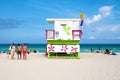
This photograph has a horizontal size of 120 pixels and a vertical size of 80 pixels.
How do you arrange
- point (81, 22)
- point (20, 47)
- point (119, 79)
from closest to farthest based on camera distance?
point (119, 79)
point (20, 47)
point (81, 22)

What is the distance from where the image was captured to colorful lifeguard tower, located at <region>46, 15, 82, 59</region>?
929 inches

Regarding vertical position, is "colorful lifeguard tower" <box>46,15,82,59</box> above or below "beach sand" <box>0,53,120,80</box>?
above

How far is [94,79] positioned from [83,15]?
15240 millimetres

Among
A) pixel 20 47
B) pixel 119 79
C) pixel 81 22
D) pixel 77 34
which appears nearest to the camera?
pixel 119 79

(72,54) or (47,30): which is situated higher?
(47,30)

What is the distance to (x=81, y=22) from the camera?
25953 millimetres

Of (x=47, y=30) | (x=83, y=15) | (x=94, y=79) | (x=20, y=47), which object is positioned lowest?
(x=94, y=79)

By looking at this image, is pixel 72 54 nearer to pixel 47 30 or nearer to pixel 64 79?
pixel 47 30

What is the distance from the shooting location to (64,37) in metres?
25.1

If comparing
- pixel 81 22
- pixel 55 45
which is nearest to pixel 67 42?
pixel 55 45

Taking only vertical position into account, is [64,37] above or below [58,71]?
above

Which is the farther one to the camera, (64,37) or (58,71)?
(64,37)

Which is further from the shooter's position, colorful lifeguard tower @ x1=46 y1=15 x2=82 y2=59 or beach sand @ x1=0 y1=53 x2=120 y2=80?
colorful lifeguard tower @ x1=46 y1=15 x2=82 y2=59

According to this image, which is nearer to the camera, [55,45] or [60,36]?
[55,45]
